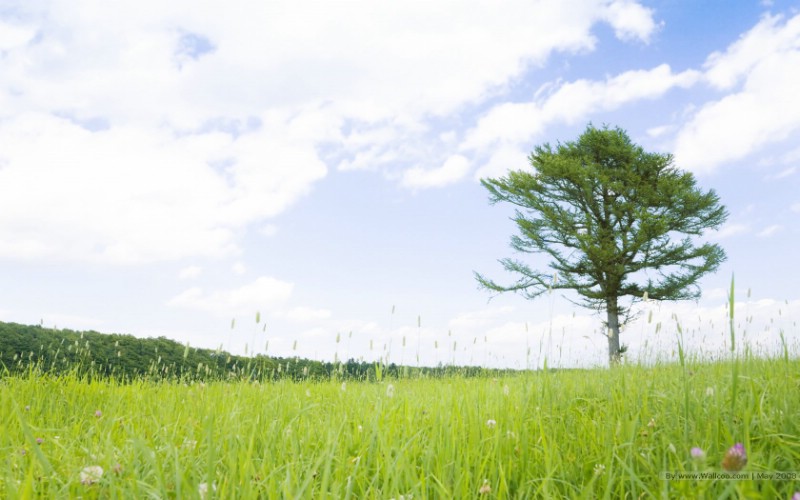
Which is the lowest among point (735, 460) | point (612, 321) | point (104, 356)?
point (104, 356)

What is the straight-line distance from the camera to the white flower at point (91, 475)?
222cm

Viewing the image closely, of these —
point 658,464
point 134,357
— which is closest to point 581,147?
point 134,357

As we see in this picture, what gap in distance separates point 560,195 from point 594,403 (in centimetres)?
1864

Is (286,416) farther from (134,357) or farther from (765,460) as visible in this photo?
(134,357)

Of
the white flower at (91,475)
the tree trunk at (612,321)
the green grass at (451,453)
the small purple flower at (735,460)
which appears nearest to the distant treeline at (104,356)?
the green grass at (451,453)

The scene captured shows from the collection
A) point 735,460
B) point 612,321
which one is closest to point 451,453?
point 735,460

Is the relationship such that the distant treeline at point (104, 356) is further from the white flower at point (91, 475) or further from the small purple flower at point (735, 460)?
the small purple flower at point (735, 460)

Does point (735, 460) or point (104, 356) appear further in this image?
point (104, 356)

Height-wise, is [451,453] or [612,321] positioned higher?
[612,321]

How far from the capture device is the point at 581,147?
2181 cm

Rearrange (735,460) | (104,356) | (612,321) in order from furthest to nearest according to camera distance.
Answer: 1. (612,321)
2. (104,356)
3. (735,460)

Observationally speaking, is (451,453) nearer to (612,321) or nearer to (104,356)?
(104,356)

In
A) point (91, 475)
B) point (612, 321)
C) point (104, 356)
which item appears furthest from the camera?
point (612, 321)

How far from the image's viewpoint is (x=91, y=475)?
7.38ft
